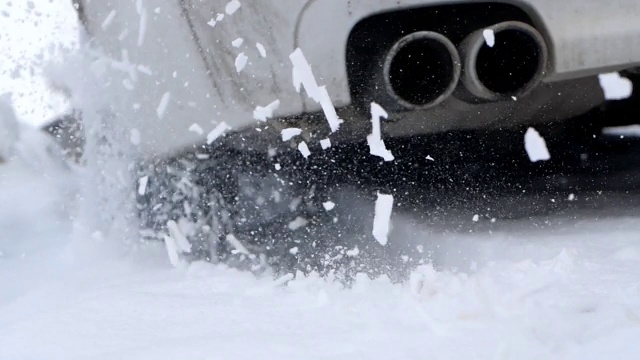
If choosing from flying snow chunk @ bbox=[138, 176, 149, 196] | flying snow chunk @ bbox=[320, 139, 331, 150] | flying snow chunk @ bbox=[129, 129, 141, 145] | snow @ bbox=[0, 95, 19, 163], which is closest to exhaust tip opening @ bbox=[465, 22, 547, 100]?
flying snow chunk @ bbox=[320, 139, 331, 150]

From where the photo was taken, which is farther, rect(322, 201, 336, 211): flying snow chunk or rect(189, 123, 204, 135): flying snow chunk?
rect(322, 201, 336, 211): flying snow chunk

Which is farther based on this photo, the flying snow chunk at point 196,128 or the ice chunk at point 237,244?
the ice chunk at point 237,244

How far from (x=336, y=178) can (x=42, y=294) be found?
41.1 inches

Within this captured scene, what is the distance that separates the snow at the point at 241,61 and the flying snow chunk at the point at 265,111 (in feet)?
0.37

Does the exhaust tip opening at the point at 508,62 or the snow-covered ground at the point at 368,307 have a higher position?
the exhaust tip opening at the point at 508,62

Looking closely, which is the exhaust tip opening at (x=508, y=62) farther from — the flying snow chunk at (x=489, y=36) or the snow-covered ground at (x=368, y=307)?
the snow-covered ground at (x=368, y=307)

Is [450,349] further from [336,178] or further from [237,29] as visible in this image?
[336,178]

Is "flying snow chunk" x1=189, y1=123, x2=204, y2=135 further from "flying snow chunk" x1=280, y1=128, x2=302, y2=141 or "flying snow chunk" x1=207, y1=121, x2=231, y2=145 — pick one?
"flying snow chunk" x1=280, y1=128, x2=302, y2=141

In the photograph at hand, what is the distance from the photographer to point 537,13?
241 cm

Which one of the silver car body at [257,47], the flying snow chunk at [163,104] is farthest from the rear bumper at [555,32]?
the flying snow chunk at [163,104]

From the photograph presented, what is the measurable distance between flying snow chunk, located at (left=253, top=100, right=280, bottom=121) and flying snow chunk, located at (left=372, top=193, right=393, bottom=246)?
26.2 inches

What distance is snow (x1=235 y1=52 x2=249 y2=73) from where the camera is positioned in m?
2.45

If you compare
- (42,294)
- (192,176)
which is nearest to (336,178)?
(192,176)

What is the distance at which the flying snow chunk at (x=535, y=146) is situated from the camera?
323 cm
